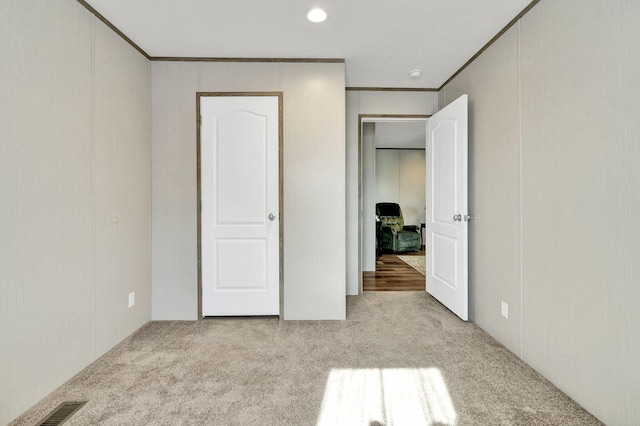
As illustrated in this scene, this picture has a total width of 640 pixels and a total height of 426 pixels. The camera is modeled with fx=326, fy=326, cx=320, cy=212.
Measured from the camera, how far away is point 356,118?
12.8ft

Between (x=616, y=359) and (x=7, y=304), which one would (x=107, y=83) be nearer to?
(x=7, y=304)

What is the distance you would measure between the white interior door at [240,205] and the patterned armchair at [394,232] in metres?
4.48

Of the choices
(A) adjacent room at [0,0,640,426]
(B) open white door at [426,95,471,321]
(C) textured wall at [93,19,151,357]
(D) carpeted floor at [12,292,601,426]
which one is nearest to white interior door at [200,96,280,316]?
(A) adjacent room at [0,0,640,426]

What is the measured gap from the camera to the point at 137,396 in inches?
73.2

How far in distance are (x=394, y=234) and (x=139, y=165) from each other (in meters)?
5.48

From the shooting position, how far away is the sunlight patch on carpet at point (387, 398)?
1675 millimetres

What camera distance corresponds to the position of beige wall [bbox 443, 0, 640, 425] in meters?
1.53

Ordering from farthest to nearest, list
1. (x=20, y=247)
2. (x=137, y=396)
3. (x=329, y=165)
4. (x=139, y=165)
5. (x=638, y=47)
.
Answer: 1. (x=329, y=165)
2. (x=139, y=165)
3. (x=137, y=396)
4. (x=20, y=247)
5. (x=638, y=47)

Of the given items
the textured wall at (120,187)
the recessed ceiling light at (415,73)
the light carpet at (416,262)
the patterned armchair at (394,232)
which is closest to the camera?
the textured wall at (120,187)

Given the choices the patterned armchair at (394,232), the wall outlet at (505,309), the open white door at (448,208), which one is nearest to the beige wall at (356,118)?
the open white door at (448,208)

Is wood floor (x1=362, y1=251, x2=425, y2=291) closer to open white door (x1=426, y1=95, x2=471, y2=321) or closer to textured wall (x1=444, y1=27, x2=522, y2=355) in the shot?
open white door (x1=426, y1=95, x2=471, y2=321)

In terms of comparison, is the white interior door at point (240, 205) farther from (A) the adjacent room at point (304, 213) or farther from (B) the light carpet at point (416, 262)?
(B) the light carpet at point (416, 262)

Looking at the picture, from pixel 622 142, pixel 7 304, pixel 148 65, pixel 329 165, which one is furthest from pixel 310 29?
pixel 7 304

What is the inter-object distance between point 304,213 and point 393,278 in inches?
92.7
